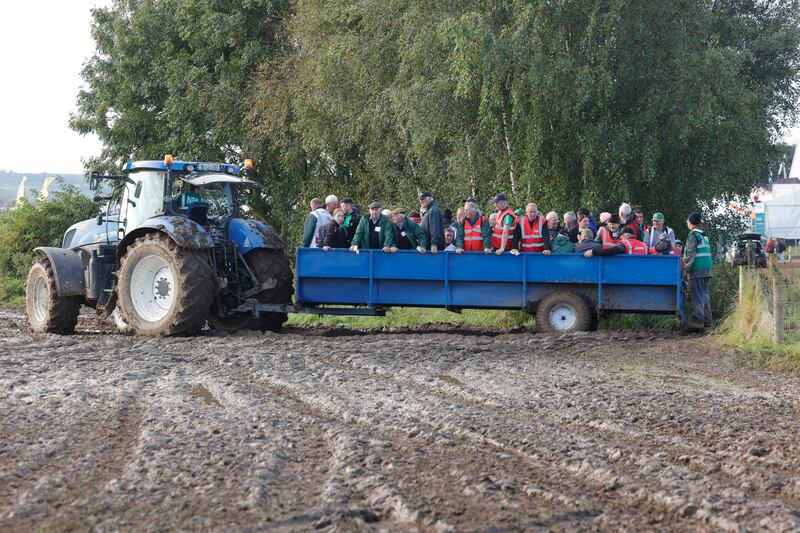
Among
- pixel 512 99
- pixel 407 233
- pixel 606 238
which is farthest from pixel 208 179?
pixel 512 99

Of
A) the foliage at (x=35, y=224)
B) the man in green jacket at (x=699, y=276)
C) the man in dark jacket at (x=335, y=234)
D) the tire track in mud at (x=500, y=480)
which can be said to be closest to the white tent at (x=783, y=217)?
the foliage at (x=35, y=224)

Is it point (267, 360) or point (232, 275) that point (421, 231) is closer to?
point (232, 275)

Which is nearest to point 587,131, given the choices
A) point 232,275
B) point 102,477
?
point 232,275

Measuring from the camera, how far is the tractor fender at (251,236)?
1389 cm

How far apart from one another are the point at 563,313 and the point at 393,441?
7.54 metres

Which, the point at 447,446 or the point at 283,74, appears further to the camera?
the point at 283,74

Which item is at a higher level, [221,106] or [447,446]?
[221,106]

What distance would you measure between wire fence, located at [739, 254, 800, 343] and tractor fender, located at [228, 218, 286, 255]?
6222 millimetres

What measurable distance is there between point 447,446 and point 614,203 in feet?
40.1

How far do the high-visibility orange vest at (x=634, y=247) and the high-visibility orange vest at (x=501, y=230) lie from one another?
4.66 ft

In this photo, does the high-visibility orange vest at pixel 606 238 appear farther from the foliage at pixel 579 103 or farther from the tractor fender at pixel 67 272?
the tractor fender at pixel 67 272

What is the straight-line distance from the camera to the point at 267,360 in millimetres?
11000

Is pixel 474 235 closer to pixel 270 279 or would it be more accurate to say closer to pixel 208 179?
pixel 270 279

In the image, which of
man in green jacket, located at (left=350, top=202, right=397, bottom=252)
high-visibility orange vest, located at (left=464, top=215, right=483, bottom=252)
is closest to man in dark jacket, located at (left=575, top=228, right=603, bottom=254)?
high-visibility orange vest, located at (left=464, top=215, right=483, bottom=252)
